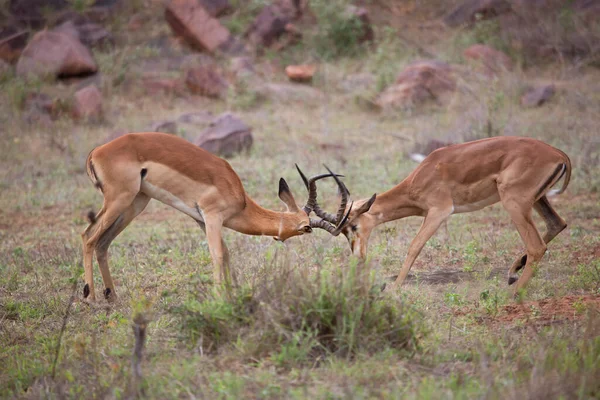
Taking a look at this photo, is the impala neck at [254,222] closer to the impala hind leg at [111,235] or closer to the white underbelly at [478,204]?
the impala hind leg at [111,235]

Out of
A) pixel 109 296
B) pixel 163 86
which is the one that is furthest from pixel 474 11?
pixel 109 296

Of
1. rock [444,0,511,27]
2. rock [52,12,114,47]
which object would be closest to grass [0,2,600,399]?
rock [52,12,114,47]

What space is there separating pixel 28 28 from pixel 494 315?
15817 millimetres

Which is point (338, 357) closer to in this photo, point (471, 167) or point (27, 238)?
A: point (471, 167)

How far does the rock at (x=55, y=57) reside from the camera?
15211mm

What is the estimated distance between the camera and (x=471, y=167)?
6422 mm

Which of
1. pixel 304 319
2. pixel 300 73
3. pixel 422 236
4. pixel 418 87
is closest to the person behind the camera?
pixel 304 319

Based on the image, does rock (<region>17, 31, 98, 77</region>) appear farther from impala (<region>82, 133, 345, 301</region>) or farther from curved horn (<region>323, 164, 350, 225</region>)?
curved horn (<region>323, 164, 350, 225</region>)

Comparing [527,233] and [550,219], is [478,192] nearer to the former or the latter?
[527,233]

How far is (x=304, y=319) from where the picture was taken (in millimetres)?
4152

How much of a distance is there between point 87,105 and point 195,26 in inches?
186

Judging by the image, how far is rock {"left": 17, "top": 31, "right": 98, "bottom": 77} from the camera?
49.9 feet

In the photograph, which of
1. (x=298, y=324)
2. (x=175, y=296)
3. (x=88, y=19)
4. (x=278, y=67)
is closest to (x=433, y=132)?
(x=278, y=67)

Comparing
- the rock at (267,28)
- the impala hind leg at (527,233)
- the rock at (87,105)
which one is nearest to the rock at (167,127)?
the rock at (87,105)
